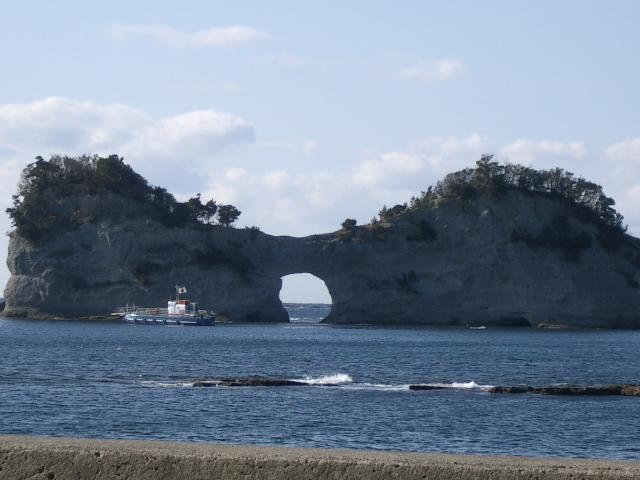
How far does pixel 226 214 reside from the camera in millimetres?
130875

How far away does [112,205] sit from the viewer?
12494 cm

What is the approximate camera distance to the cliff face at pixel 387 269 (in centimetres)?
11906

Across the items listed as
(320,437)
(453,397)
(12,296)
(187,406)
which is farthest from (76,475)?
(12,296)

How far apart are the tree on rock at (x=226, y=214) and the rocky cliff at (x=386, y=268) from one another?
6.73 metres

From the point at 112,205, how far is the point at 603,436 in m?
100

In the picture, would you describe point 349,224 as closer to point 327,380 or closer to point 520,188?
point 520,188

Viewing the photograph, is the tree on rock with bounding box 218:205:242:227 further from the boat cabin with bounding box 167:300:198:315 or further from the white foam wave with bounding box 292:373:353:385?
the white foam wave with bounding box 292:373:353:385

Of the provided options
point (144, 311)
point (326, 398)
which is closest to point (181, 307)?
point (144, 311)

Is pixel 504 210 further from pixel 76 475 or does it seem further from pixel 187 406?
pixel 76 475

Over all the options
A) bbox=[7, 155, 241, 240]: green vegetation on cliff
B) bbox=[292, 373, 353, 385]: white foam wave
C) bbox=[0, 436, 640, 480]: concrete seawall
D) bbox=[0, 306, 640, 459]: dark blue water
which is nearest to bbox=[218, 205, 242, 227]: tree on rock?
bbox=[7, 155, 241, 240]: green vegetation on cliff

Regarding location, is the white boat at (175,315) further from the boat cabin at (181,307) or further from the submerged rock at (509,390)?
the submerged rock at (509,390)

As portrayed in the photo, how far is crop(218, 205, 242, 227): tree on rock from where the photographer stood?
13088 centimetres

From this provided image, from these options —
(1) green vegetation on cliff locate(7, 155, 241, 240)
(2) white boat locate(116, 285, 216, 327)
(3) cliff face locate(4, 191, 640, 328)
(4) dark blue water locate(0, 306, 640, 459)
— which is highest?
(1) green vegetation on cliff locate(7, 155, 241, 240)

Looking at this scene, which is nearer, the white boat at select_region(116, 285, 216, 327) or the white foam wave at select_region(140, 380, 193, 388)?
the white foam wave at select_region(140, 380, 193, 388)
